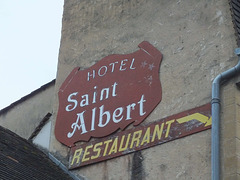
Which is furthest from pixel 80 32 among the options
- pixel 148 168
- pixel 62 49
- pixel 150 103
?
pixel 148 168

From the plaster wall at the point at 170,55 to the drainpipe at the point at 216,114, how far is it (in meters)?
0.23

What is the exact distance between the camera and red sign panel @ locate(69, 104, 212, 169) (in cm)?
1088

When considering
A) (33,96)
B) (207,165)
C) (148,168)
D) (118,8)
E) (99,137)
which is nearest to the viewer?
(207,165)

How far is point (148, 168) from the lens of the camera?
437 inches

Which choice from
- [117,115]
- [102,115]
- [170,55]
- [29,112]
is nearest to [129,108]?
[117,115]

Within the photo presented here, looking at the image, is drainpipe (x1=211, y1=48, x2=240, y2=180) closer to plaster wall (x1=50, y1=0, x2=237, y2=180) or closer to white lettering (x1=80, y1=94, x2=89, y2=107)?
plaster wall (x1=50, y1=0, x2=237, y2=180)

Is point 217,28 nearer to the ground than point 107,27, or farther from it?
nearer to the ground

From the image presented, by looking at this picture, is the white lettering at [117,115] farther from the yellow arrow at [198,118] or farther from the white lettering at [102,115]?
the yellow arrow at [198,118]

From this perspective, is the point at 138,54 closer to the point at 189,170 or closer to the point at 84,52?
the point at 84,52

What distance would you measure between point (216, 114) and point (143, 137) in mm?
1419

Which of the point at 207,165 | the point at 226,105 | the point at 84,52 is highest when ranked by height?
the point at 84,52

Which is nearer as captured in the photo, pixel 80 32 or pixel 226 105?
pixel 226 105

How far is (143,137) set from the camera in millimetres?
11430

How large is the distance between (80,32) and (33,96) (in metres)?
2.74
